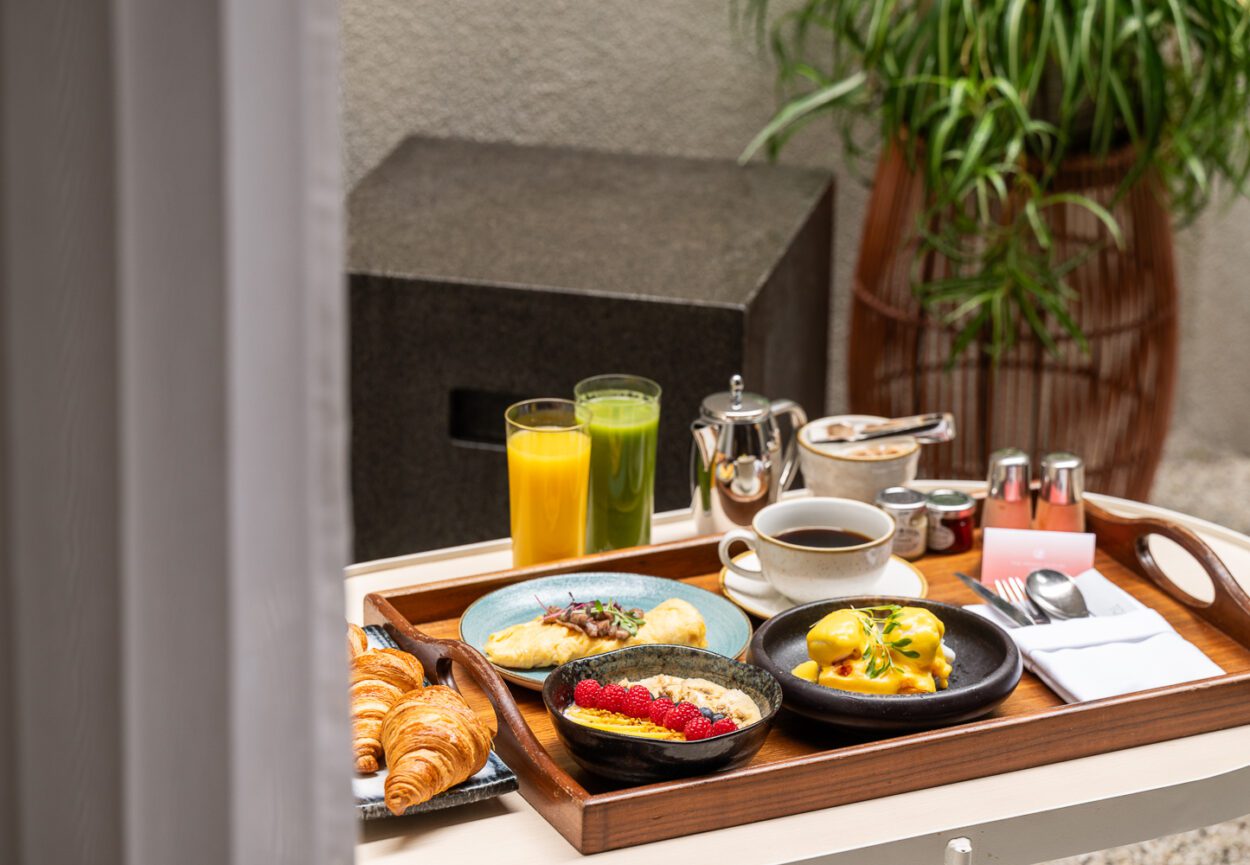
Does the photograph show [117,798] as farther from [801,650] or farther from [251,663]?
[801,650]

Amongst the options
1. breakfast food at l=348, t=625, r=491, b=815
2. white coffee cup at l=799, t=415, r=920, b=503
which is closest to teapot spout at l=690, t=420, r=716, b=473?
white coffee cup at l=799, t=415, r=920, b=503

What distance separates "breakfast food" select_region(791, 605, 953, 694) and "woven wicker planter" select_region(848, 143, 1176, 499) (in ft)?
5.20

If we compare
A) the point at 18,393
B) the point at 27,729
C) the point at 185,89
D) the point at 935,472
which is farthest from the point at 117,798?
the point at 935,472

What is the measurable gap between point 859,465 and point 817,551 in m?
0.23

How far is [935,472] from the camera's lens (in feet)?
9.55

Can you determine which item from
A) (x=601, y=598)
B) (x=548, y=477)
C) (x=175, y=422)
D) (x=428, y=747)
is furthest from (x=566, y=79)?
(x=175, y=422)

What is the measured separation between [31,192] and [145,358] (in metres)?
0.07

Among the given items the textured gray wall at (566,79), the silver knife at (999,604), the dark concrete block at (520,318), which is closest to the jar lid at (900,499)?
the silver knife at (999,604)

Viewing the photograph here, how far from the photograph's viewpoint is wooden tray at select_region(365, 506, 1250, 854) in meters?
1.10

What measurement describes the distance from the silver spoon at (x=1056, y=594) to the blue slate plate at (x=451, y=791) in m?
0.56

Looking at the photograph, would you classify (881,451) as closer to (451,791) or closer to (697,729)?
(697,729)

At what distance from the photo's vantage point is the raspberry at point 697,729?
1129 millimetres

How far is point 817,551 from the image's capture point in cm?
139

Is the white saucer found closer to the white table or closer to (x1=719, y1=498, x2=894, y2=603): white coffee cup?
(x1=719, y1=498, x2=894, y2=603): white coffee cup
